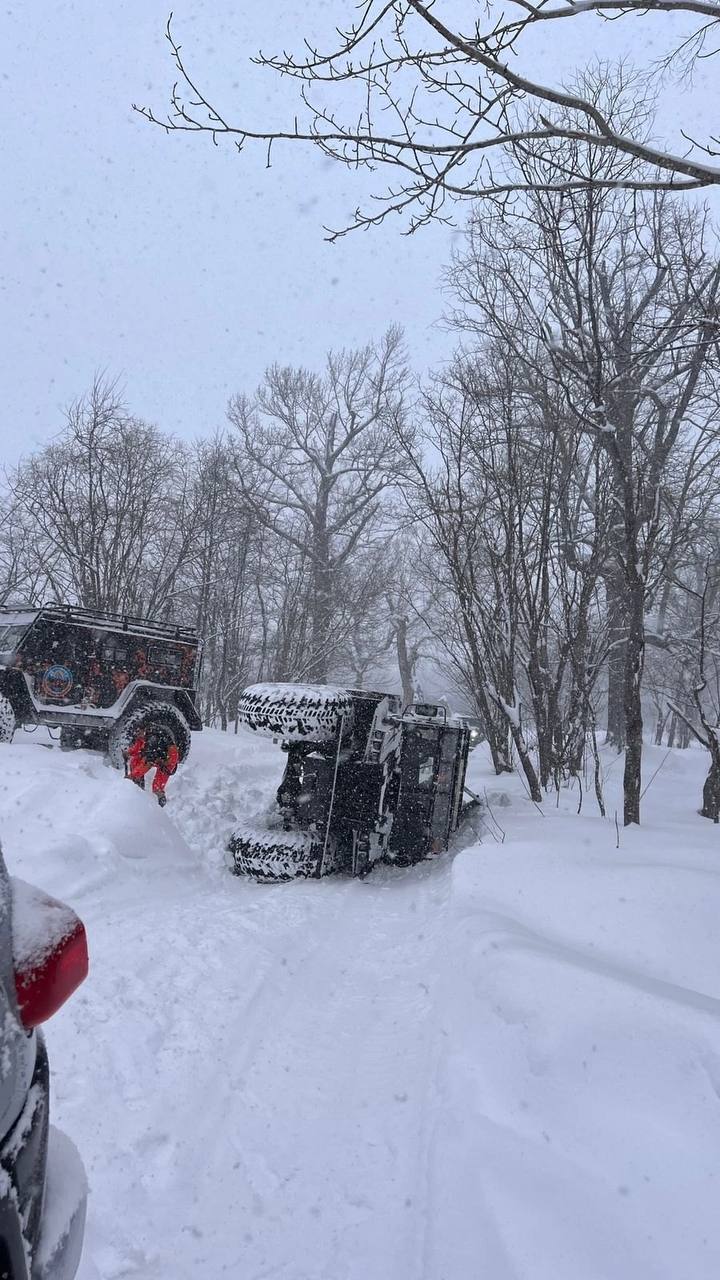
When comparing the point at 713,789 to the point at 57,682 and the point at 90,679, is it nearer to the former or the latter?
the point at 90,679

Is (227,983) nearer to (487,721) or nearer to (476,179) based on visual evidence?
(476,179)

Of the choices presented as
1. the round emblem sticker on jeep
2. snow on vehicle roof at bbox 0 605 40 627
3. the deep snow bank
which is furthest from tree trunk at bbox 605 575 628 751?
snow on vehicle roof at bbox 0 605 40 627

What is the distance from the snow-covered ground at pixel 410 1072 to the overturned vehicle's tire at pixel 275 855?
77 centimetres

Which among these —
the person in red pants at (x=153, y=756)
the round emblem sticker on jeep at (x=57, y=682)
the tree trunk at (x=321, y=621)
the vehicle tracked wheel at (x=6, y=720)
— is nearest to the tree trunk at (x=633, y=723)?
the person in red pants at (x=153, y=756)

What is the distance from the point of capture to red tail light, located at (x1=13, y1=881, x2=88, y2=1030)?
4.58 feet

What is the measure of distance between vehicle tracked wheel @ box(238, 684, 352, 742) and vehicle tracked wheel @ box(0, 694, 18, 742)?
418 centimetres

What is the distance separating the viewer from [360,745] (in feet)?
21.6

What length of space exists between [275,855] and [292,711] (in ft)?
3.97

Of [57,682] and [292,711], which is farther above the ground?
[292,711]

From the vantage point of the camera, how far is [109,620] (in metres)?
10.9

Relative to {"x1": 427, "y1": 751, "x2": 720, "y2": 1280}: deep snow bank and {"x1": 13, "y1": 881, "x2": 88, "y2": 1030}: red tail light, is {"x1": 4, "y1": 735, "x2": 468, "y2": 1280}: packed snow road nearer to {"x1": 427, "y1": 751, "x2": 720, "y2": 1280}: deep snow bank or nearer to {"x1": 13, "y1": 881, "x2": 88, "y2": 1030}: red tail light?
{"x1": 427, "y1": 751, "x2": 720, "y2": 1280}: deep snow bank

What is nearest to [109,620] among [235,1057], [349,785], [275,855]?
[349,785]

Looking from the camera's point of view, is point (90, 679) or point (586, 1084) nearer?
point (586, 1084)

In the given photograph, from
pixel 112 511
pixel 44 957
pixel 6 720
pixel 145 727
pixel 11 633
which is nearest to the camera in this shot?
pixel 44 957
